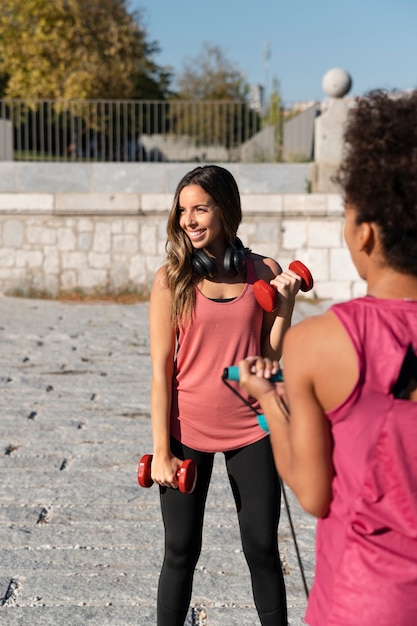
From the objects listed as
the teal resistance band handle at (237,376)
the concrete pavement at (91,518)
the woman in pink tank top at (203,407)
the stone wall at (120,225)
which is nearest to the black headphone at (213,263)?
the woman in pink tank top at (203,407)

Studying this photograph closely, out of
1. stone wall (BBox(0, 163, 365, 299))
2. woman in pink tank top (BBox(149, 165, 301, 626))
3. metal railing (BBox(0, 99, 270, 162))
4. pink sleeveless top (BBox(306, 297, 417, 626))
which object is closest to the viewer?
pink sleeveless top (BBox(306, 297, 417, 626))

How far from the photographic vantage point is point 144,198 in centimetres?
1327

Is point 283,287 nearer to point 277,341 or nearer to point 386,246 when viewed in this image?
point 277,341

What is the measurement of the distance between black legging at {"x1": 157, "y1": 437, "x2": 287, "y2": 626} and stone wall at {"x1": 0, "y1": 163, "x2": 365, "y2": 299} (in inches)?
407

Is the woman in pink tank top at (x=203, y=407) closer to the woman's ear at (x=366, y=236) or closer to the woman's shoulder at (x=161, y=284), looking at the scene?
the woman's shoulder at (x=161, y=284)

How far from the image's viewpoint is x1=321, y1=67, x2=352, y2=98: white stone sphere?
43.7 feet

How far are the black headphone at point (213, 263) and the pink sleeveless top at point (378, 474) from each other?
124 centimetres

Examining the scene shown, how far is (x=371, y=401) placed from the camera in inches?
66.7

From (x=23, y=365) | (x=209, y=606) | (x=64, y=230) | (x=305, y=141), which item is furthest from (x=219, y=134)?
(x=209, y=606)

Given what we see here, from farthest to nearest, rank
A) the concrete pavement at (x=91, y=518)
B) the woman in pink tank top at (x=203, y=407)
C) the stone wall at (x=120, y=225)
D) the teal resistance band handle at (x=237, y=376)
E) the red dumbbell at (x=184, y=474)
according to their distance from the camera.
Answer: the stone wall at (x=120, y=225), the concrete pavement at (x=91, y=518), the woman in pink tank top at (x=203, y=407), the red dumbbell at (x=184, y=474), the teal resistance band handle at (x=237, y=376)

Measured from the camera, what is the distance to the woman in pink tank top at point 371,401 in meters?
1.69

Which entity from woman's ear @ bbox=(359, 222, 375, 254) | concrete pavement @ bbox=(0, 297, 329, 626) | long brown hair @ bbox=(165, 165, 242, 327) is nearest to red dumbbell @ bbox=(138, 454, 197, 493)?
long brown hair @ bbox=(165, 165, 242, 327)

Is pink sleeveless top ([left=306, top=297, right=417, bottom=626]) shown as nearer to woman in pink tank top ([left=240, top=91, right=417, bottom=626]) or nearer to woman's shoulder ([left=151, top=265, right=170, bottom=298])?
woman in pink tank top ([left=240, top=91, right=417, bottom=626])

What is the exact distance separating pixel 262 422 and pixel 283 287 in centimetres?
77
